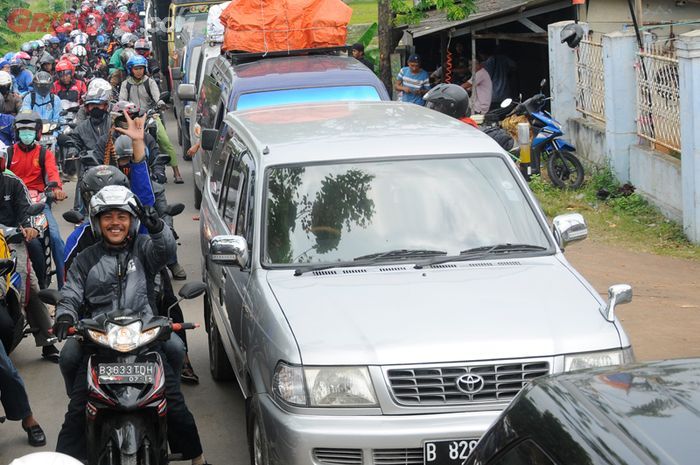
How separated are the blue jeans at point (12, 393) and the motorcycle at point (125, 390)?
4.52 feet

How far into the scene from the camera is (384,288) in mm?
6137

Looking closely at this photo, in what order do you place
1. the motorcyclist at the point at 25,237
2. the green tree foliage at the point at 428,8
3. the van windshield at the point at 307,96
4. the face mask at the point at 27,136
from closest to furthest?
the motorcyclist at the point at 25,237, the face mask at the point at 27,136, the van windshield at the point at 307,96, the green tree foliage at the point at 428,8

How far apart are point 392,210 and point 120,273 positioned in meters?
1.51

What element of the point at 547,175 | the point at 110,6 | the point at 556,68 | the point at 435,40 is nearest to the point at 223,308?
the point at 547,175

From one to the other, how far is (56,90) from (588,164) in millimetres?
10835

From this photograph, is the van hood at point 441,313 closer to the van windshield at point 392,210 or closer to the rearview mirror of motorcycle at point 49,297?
the van windshield at point 392,210

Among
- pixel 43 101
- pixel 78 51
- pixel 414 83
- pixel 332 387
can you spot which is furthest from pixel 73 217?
pixel 78 51

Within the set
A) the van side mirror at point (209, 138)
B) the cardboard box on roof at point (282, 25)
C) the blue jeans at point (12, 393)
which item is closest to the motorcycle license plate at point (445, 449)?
the blue jeans at point (12, 393)

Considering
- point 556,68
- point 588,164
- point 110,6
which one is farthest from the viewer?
point 110,6

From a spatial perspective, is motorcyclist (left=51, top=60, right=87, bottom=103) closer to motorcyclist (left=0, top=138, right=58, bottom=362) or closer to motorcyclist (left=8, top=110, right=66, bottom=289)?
motorcyclist (left=8, top=110, right=66, bottom=289)

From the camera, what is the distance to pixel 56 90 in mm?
22688

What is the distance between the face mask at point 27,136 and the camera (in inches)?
448

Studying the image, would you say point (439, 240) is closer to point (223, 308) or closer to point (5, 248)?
point (223, 308)

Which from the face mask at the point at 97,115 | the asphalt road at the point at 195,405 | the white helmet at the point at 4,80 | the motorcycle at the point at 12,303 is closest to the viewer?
the asphalt road at the point at 195,405
